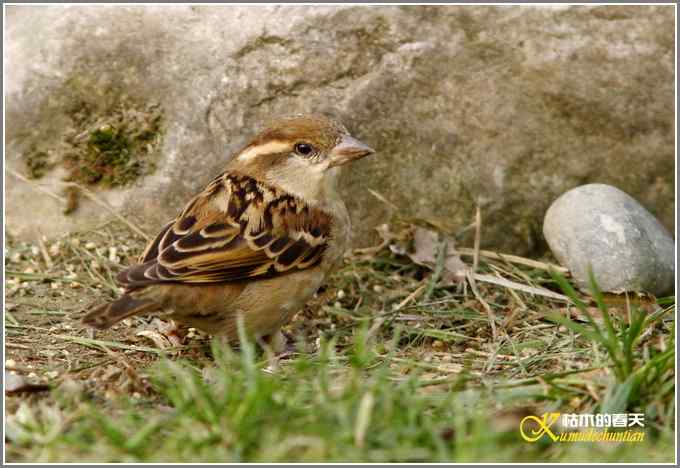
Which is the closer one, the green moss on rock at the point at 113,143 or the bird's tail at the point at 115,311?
the bird's tail at the point at 115,311

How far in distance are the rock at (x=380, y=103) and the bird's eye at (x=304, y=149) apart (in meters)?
0.95

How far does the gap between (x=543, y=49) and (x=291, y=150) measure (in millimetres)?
1990

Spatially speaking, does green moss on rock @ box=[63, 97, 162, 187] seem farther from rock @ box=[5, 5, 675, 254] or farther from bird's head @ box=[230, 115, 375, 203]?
bird's head @ box=[230, 115, 375, 203]

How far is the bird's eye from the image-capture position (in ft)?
16.2

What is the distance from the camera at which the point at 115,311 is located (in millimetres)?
4086

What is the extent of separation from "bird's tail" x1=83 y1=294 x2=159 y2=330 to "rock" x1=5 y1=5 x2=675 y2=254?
1.77 metres

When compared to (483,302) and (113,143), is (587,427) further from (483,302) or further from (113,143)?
(113,143)

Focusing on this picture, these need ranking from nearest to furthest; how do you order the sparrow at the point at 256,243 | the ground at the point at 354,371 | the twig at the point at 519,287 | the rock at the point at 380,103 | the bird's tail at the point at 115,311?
the ground at the point at 354,371, the bird's tail at the point at 115,311, the sparrow at the point at 256,243, the twig at the point at 519,287, the rock at the point at 380,103

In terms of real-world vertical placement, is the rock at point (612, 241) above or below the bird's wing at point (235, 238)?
below

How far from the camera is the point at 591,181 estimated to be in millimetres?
5969

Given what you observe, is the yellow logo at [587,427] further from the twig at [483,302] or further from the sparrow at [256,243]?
the sparrow at [256,243]

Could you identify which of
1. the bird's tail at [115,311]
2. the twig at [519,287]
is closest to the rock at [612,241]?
the twig at [519,287]

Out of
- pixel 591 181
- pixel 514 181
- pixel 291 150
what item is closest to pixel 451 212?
pixel 514 181

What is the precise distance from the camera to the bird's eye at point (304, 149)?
16.2 ft
